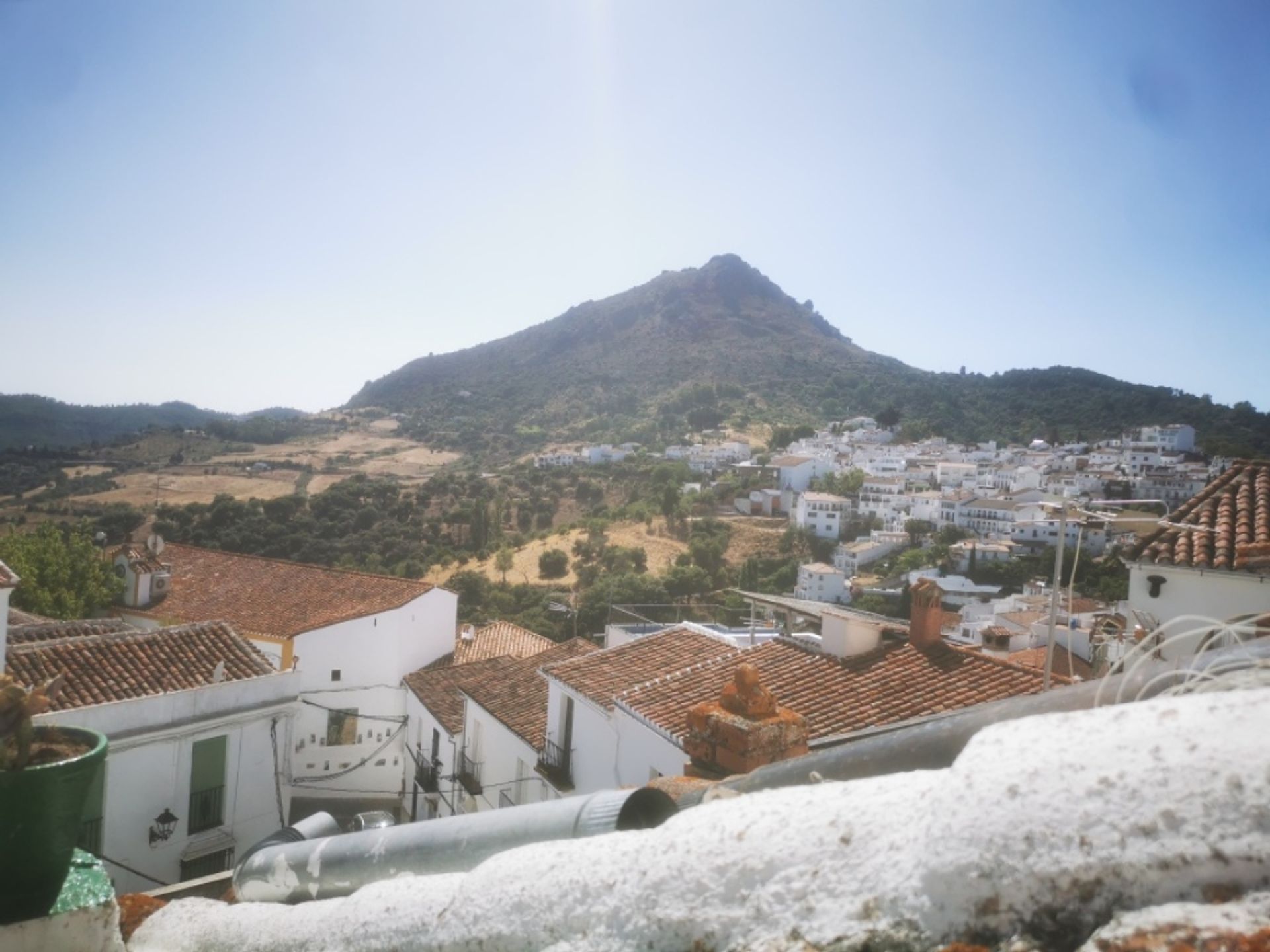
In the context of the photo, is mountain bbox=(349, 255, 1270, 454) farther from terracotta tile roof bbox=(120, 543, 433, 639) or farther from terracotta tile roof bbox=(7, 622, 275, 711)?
terracotta tile roof bbox=(7, 622, 275, 711)

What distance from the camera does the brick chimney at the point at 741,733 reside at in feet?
13.0

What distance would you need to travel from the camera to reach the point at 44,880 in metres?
2.71

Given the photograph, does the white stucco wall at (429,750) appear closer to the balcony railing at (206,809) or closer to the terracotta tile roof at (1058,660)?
the balcony railing at (206,809)

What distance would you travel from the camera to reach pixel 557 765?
12906 millimetres

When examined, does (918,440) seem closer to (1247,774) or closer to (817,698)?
(817,698)

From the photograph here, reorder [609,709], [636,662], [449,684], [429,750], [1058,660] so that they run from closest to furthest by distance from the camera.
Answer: [609,709] → [636,662] → [429,750] → [1058,660] → [449,684]

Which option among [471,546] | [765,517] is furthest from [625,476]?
[471,546]

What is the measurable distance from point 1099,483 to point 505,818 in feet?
Result: 291

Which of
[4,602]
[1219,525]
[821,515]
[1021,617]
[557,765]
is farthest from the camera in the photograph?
[821,515]

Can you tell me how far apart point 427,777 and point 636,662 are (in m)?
8.95

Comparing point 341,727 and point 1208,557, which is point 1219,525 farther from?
point 341,727

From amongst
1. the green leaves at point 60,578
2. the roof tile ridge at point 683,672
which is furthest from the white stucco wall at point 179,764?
the green leaves at point 60,578

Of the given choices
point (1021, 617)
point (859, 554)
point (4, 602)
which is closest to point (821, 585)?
point (859, 554)

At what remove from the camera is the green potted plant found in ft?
8.55
